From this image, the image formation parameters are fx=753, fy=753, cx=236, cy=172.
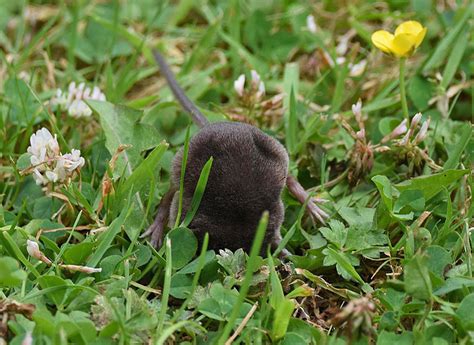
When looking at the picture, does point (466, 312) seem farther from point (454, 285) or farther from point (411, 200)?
point (411, 200)

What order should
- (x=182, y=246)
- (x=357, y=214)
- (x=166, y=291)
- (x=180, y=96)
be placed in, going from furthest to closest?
(x=180, y=96)
(x=357, y=214)
(x=182, y=246)
(x=166, y=291)

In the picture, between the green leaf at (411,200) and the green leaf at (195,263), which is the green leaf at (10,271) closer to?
the green leaf at (195,263)

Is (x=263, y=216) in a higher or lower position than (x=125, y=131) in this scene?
higher

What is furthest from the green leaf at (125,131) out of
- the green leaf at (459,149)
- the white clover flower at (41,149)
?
the green leaf at (459,149)

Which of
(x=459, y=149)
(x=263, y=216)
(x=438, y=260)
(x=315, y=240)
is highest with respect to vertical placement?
(x=263, y=216)

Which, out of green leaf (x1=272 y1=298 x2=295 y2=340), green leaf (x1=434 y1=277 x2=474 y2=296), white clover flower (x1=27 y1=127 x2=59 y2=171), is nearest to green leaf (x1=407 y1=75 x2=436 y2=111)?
green leaf (x1=434 y1=277 x2=474 y2=296)

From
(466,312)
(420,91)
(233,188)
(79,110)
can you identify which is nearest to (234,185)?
(233,188)
